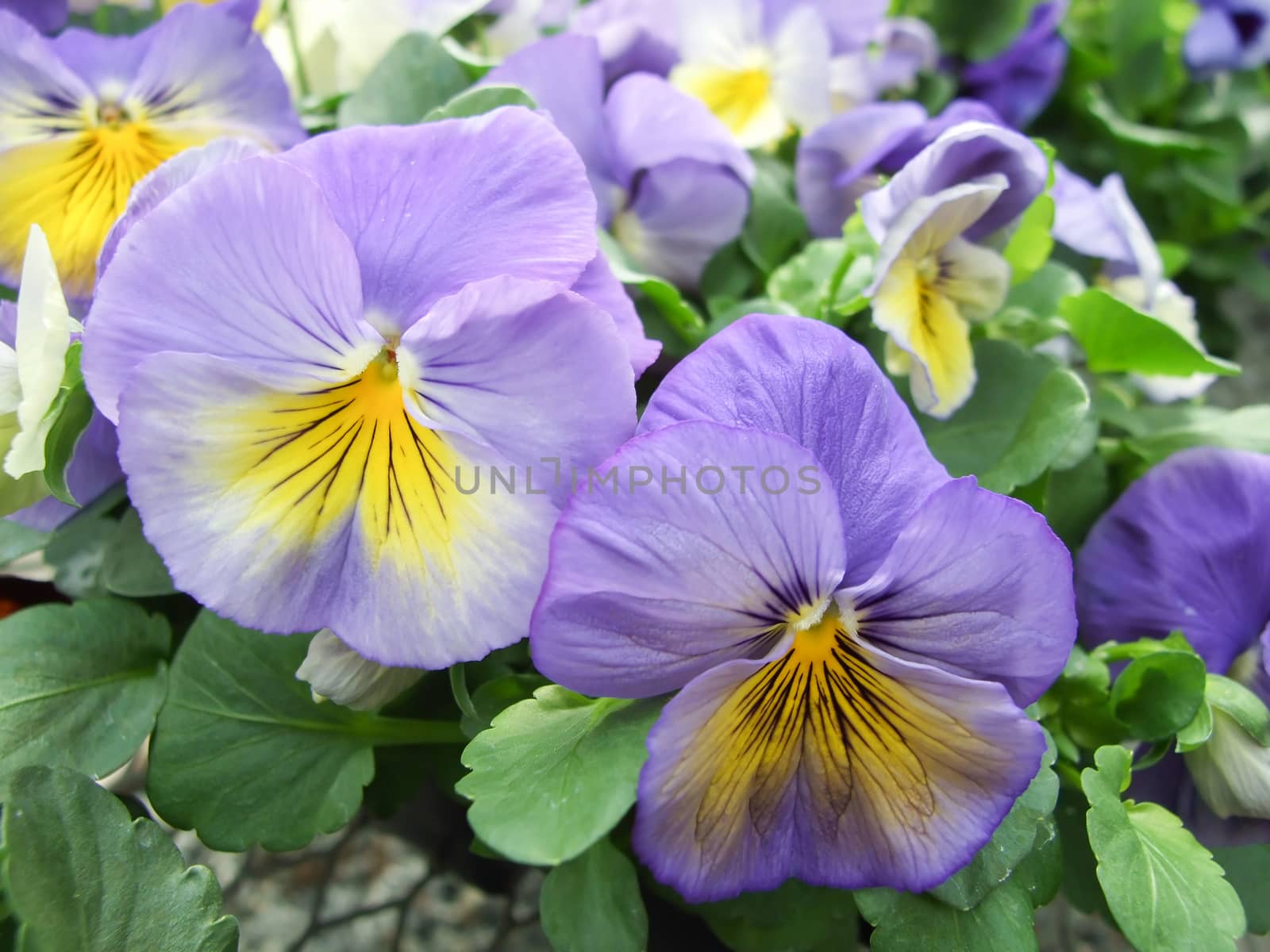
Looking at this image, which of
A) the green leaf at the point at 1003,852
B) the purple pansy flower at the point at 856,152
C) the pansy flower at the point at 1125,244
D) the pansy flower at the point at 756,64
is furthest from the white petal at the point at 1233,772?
the pansy flower at the point at 756,64

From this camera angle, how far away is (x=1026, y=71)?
883 millimetres

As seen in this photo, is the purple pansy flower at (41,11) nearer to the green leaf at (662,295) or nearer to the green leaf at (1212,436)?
the green leaf at (662,295)

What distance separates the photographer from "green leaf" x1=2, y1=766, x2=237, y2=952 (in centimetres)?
33

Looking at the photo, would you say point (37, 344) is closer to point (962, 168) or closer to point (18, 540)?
point (18, 540)

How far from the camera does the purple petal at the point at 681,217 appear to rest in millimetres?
555

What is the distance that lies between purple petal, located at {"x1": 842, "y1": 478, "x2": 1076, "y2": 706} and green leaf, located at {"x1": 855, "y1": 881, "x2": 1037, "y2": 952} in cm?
9

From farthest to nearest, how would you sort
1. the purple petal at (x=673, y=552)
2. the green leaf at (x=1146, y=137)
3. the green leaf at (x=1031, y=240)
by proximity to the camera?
the green leaf at (x=1146, y=137) → the green leaf at (x=1031, y=240) → the purple petal at (x=673, y=552)

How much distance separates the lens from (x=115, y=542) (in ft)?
1.59

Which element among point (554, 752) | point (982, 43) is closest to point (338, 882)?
point (554, 752)

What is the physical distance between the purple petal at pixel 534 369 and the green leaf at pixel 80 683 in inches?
8.9

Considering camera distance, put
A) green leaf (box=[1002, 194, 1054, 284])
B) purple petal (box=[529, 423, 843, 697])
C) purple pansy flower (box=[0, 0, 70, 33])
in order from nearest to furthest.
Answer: purple petal (box=[529, 423, 843, 697]) < green leaf (box=[1002, 194, 1054, 284]) < purple pansy flower (box=[0, 0, 70, 33])

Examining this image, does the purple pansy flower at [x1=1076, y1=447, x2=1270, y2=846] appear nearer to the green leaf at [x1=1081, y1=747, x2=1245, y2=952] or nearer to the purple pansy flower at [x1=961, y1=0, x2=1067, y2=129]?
the green leaf at [x1=1081, y1=747, x2=1245, y2=952]

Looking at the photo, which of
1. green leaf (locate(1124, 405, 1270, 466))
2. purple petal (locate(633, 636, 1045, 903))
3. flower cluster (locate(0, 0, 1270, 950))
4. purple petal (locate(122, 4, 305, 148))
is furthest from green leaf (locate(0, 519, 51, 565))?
green leaf (locate(1124, 405, 1270, 466))

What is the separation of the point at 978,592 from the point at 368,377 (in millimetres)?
222
